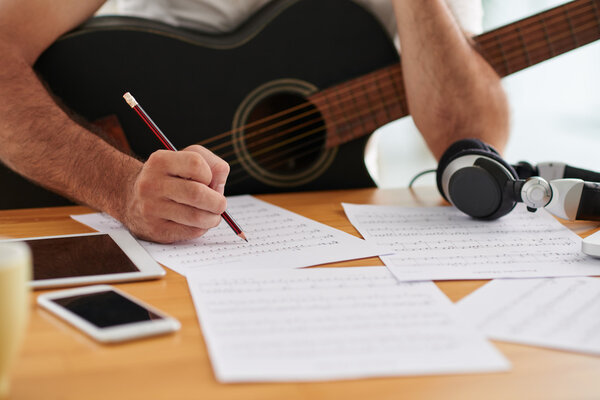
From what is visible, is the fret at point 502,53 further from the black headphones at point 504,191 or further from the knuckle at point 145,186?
the knuckle at point 145,186

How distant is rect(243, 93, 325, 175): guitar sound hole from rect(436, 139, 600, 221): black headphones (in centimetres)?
40

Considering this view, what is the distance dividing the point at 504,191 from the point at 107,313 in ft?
2.10

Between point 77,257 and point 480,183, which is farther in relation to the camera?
point 480,183

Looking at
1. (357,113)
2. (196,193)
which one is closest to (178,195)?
(196,193)

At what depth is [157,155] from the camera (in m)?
0.85

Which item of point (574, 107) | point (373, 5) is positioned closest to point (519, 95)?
point (574, 107)

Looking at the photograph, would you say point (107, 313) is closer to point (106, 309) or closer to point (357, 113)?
point (106, 309)

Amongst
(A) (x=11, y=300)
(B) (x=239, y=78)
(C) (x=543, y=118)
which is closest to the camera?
(A) (x=11, y=300)

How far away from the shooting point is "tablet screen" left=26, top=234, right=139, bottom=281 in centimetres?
71

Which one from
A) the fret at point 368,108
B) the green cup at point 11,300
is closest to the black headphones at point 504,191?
the fret at point 368,108

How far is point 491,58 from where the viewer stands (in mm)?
1359

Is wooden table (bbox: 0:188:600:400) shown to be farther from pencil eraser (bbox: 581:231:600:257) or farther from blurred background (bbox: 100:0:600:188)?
blurred background (bbox: 100:0:600:188)

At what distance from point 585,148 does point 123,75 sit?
9.56 feet

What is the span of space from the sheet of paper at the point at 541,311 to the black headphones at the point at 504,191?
234 millimetres
